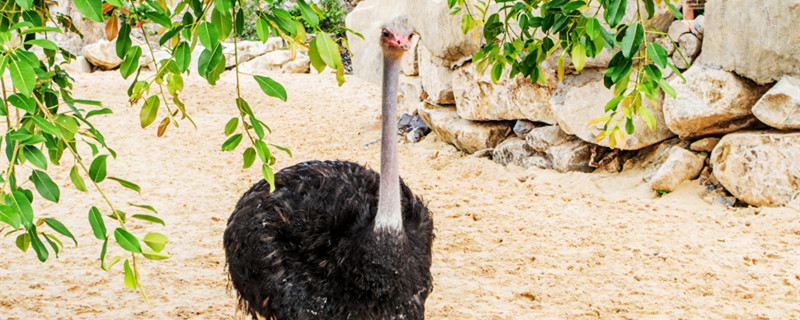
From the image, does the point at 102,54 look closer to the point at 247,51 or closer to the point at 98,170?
the point at 247,51

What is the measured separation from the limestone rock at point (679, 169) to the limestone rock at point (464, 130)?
5.78 ft

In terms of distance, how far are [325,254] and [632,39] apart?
1357 mm

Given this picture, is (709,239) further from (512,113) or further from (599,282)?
(512,113)

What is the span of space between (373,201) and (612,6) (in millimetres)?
1371

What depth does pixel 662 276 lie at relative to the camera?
3.68m

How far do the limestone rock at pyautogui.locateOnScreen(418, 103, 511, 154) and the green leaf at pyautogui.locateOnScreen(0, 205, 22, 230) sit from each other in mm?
5201

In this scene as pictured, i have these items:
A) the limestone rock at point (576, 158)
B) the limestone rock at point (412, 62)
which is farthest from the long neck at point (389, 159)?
the limestone rock at point (412, 62)

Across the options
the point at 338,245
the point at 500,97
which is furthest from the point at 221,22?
the point at 500,97

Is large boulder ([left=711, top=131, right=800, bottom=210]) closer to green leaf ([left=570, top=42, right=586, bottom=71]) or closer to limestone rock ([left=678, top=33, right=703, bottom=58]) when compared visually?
limestone rock ([left=678, top=33, right=703, bottom=58])

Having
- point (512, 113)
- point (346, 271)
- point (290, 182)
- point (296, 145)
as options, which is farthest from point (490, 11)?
point (346, 271)

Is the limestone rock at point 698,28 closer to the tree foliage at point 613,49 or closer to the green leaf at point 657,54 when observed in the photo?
the tree foliage at point 613,49

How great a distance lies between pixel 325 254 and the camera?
2543 mm

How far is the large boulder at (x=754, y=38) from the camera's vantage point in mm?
4023

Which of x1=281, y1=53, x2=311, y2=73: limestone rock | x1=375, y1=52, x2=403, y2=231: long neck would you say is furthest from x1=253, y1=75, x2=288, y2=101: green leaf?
x1=281, y1=53, x2=311, y2=73: limestone rock
